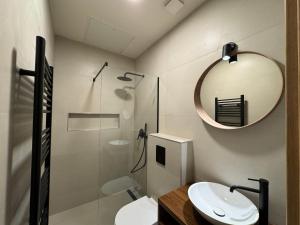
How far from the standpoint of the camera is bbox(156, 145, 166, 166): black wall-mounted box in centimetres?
147

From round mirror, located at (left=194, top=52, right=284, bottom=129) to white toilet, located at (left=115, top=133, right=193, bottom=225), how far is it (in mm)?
391

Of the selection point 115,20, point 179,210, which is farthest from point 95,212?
point 115,20

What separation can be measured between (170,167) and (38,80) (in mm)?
1258

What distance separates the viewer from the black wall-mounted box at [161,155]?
147 centimetres

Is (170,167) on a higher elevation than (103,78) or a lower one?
lower

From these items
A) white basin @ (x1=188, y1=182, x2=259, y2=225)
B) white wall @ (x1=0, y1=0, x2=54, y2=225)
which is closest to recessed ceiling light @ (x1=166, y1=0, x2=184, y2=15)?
white wall @ (x1=0, y1=0, x2=54, y2=225)

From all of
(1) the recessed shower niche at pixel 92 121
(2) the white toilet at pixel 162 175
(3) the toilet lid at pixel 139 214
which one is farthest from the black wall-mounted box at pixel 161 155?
(1) the recessed shower niche at pixel 92 121

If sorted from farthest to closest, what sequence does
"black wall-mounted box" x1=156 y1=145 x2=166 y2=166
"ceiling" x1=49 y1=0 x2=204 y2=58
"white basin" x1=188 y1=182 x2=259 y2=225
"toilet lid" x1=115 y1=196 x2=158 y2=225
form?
"black wall-mounted box" x1=156 y1=145 x2=166 y2=166 < "ceiling" x1=49 y1=0 x2=204 y2=58 < "toilet lid" x1=115 y1=196 x2=158 y2=225 < "white basin" x1=188 y1=182 x2=259 y2=225

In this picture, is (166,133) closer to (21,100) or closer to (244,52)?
(244,52)

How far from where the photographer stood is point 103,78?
2.03 m

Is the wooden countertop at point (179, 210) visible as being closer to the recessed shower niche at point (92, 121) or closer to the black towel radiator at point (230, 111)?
the black towel radiator at point (230, 111)

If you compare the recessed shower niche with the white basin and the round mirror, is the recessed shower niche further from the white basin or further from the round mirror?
the white basin

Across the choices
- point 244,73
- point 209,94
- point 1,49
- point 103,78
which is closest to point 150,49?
point 103,78

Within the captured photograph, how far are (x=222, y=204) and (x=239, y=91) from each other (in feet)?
2.82
